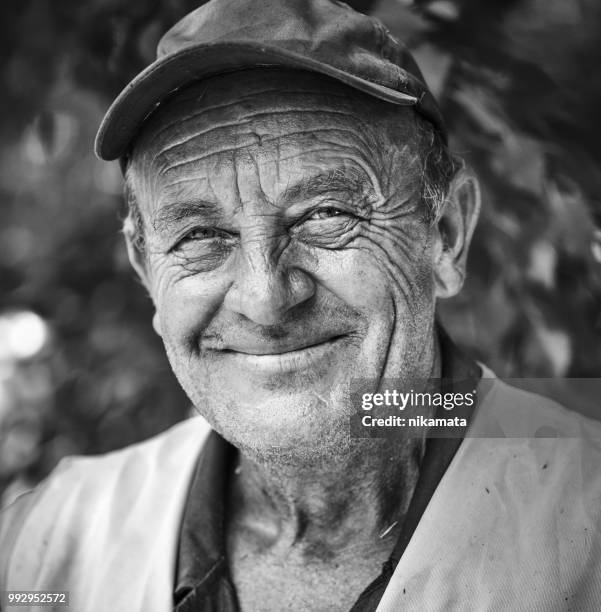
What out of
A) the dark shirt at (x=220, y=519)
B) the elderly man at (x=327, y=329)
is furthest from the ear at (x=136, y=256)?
the dark shirt at (x=220, y=519)

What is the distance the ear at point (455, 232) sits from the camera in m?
1.80

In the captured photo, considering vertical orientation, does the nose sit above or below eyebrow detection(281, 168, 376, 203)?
below

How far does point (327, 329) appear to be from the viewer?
5.18ft

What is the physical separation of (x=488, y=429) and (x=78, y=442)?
2.02 m

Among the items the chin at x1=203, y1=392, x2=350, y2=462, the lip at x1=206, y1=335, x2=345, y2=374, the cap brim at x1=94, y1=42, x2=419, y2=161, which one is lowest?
the chin at x1=203, y1=392, x2=350, y2=462

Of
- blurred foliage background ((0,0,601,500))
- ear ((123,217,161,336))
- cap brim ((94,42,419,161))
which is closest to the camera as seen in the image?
cap brim ((94,42,419,161))

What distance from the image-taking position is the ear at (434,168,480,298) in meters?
1.80

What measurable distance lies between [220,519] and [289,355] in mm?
560

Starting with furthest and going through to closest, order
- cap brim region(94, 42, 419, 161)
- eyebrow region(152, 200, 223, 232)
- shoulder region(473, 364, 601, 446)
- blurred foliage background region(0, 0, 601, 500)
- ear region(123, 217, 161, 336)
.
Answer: blurred foliage background region(0, 0, 601, 500)
ear region(123, 217, 161, 336)
shoulder region(473, 364, 601, 446)
eyebrow region(152, 200, 223, 232)
cap brim region(94, 42, 419, 161)

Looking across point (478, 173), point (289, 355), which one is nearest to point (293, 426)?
point (289, 355)

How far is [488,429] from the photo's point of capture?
171cm

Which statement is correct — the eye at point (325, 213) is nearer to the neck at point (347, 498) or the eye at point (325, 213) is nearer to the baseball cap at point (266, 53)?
the baseball cap at point (266, 53)

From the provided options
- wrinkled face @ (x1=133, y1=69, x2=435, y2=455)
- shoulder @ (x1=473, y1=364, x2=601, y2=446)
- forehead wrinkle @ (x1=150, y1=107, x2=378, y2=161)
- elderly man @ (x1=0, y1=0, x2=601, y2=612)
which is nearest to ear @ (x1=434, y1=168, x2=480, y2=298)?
elderly man @ (x1=0, y1=0, x2=601, y2=612)

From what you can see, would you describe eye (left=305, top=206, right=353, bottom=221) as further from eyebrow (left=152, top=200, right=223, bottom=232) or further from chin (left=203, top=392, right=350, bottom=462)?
chin (left=203, top=392, right=350, bottom=462)
